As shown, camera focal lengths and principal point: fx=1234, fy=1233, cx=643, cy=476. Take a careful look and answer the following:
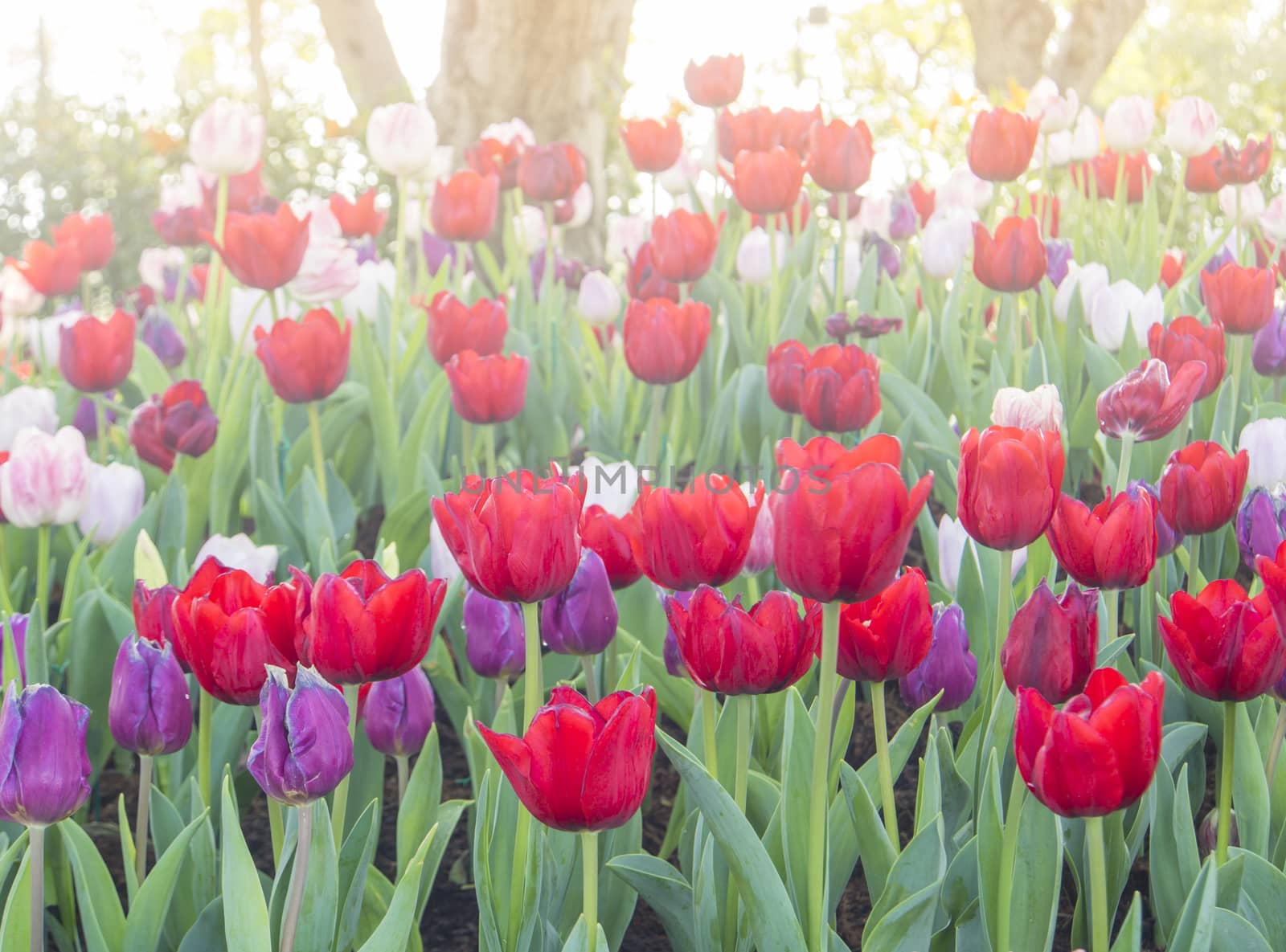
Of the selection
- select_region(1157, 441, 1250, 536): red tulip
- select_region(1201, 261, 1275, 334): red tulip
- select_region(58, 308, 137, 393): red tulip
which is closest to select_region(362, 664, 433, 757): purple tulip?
select_region(1157, 441, 1250, 536): red tulip

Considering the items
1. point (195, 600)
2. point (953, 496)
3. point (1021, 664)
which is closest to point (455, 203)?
point (953, 496)

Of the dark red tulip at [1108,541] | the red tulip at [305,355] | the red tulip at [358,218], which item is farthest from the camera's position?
the red tulip at [358,218]

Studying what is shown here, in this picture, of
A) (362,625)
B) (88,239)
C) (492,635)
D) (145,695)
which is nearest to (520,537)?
(362,625)

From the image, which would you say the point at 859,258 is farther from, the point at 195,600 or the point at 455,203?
the point at 195,600

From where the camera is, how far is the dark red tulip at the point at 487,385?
1899mm

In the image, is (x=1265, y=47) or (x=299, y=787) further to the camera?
(x=1265, y=47)

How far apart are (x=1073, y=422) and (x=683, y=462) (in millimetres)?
731

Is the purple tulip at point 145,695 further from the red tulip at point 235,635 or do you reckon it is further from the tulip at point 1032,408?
the tulip at point 1032,408

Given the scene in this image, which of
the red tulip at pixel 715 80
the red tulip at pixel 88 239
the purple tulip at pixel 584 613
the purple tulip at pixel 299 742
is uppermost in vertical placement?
the red tulip at pixel 715 80

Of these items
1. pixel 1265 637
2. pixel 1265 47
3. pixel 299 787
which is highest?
pixel 1265 47

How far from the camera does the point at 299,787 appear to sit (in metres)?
0.93

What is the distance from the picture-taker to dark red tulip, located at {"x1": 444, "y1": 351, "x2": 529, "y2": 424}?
6.23 ft

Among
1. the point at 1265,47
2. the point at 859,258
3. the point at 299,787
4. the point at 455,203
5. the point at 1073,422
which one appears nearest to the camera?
the point at 299,787

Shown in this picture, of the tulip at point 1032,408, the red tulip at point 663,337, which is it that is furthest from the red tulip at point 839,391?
the tulip at point 1032,408
